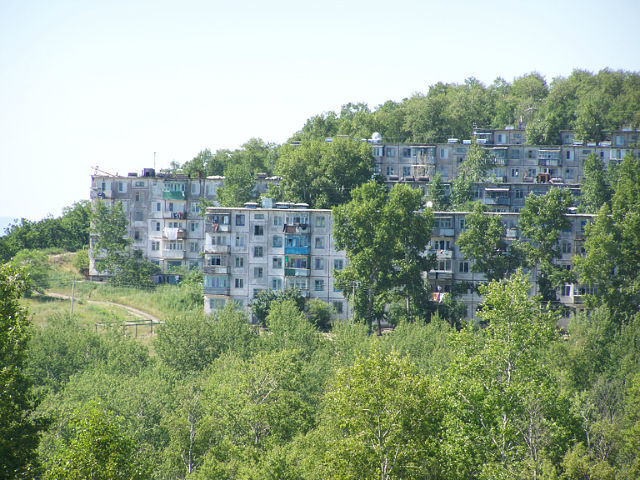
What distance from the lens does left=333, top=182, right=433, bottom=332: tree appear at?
91.4 m

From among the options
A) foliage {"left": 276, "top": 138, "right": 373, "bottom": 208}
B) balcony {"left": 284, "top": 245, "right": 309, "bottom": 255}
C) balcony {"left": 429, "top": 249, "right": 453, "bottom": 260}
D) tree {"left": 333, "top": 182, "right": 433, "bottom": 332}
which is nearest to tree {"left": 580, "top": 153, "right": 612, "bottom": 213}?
balcony {"left": 429, "top": 249, "right": 453, "bottom": 260}

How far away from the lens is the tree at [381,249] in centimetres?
9144

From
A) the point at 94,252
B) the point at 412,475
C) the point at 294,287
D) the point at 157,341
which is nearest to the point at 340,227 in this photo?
the point at 294,287

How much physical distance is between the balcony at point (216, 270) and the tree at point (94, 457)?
57.6 metres

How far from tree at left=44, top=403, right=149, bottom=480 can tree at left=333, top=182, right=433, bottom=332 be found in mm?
53329

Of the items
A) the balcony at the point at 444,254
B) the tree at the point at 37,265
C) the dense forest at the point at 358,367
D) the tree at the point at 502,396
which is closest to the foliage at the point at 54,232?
the dense forest at the point at 358,367

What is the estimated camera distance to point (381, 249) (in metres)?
92.0

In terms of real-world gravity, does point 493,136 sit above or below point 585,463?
above

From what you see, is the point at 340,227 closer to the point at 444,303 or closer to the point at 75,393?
the point at 444,303

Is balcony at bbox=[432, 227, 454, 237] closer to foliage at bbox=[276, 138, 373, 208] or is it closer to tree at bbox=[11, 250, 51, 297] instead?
foliage at bbox=[276, 138, 373, 208]

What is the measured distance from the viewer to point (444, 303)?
93.7 metres

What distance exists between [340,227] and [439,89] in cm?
8617

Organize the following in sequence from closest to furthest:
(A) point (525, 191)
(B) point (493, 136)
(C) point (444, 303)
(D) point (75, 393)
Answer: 1. (D) point (75, 393)
2. (C) point (444, 303)
3. (A) point (525, 191)
4. (B) point (493, 136)

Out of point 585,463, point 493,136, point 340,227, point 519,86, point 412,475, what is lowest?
point 585,463
